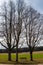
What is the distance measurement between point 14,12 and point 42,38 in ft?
27.8

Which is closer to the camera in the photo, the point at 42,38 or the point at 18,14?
the point at 18,14

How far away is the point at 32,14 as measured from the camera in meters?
→ 40.7

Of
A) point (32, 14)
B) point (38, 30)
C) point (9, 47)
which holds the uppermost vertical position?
point (32, 14)

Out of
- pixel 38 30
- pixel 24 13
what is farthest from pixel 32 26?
pixel 24 13

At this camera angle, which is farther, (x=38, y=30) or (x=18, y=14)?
(x=38, y=30)

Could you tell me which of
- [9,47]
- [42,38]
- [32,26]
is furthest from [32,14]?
[9,47]

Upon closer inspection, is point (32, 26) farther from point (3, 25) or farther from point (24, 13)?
point (3, 25)

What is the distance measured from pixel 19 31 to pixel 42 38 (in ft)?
22.7

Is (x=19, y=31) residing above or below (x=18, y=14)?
below

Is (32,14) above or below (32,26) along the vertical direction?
above

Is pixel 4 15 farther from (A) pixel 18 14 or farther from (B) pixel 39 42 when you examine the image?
(B) pixel 39 42

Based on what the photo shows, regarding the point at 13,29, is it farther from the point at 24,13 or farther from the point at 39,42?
the point at 39,42

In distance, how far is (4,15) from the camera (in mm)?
37906

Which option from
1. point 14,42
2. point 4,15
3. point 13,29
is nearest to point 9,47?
point 14,42
